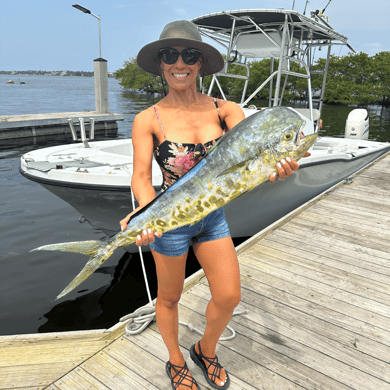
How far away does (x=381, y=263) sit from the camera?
362 centimetres

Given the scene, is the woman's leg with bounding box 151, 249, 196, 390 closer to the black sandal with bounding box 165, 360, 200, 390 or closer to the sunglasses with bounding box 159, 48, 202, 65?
the black sandal with bounding box 165, 360, 200, 390

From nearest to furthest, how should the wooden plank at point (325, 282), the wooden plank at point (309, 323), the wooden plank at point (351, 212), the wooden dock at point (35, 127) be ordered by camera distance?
the wooden plank at point (309, 323)
the wooden plank at point (325, 282)
the wooden plank at point (351, 212)
the wooden dock at point (35, 127)

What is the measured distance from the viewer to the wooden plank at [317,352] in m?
2.12

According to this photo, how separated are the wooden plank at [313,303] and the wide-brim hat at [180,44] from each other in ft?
7.00

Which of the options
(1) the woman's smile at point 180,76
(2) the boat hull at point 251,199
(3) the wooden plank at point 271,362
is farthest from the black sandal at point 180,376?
(2) the boat hull at point 251,199

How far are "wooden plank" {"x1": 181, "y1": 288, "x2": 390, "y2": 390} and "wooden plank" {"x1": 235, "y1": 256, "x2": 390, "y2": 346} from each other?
28 cm

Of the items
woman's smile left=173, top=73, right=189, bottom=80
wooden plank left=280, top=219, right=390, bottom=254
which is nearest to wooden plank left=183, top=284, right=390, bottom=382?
wooden plank left=280, top=219, right=390, bottom=254

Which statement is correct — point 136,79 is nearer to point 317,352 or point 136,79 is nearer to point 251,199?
point 251,199

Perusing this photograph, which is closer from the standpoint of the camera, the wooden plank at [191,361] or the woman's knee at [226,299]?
the woman's knee at [226,299]

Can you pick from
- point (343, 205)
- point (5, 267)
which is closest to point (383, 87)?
point (343, 205)

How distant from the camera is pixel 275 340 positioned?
2.43 m

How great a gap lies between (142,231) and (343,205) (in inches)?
190

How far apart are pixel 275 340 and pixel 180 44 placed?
2175 millimetres

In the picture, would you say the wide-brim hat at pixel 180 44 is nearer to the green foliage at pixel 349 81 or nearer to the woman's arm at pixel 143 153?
the woman's arm at pixel 143 153
